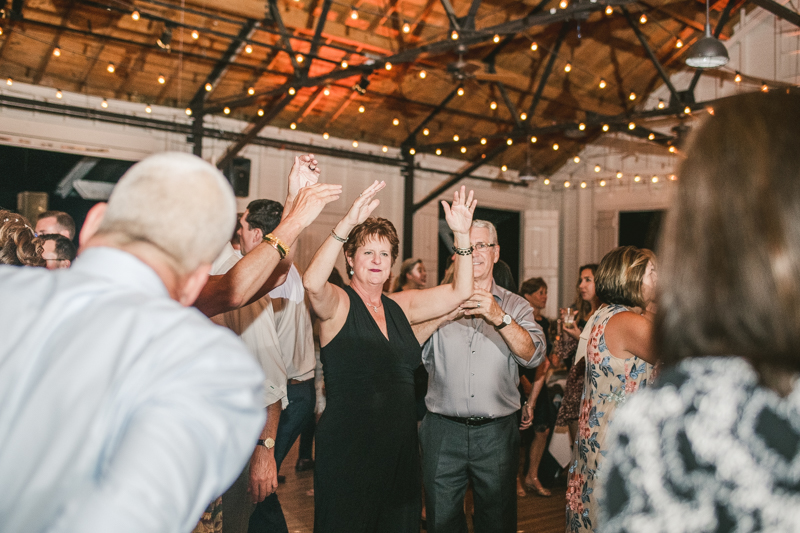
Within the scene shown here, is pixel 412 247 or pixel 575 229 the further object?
pixel 575 229

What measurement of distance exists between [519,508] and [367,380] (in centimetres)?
241

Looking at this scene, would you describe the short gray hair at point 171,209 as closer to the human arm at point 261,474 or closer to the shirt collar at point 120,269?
the shirt collar at point 120,269

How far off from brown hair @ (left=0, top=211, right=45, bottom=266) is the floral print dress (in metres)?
2.45

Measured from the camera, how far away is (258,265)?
156 cm

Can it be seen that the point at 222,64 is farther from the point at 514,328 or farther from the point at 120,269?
the point at 120,269

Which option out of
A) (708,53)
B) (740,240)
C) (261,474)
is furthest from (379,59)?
(740,240)

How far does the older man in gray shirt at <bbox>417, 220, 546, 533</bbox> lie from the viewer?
2.56m

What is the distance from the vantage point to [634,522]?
0.76 meters

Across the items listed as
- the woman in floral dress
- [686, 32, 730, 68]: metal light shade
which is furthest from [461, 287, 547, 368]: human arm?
[686, 32, 730, 68]: metal light shade

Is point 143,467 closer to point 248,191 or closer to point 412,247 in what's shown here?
point 248,191

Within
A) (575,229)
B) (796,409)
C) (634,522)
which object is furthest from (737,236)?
(575,229)

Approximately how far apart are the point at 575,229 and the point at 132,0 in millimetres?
8582

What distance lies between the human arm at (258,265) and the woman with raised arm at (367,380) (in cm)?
35

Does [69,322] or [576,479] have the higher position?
[69,322]
